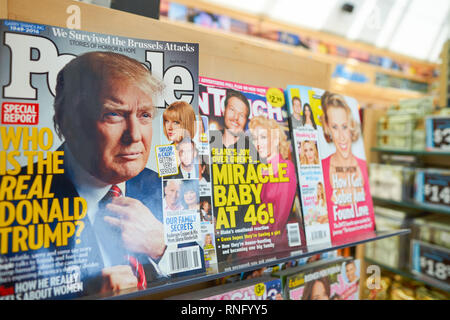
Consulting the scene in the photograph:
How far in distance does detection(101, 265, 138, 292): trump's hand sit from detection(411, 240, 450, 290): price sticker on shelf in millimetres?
2027

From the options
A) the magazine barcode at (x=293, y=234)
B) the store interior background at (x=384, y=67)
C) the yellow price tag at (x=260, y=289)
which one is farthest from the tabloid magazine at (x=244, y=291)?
the store interior background at (x=384, y=67)

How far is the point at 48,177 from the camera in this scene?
584 millimetres

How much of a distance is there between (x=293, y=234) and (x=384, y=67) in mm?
7747

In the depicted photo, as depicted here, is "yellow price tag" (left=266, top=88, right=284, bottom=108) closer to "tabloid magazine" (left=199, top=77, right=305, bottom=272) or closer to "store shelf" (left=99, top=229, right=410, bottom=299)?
"tabloid magazine" (left=199, top=77, right=305, bottom=272)

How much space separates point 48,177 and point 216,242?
419 mm

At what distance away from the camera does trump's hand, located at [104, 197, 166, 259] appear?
63 centimetres

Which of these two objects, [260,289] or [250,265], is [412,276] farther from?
[250,265]

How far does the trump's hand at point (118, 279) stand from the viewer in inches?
23.3

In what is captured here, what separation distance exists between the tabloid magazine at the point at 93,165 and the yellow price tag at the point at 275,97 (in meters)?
0.30

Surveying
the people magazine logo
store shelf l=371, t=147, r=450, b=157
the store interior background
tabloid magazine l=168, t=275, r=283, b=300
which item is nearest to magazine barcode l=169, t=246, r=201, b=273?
tabloid magazine l=168, t=275, r=283, b=300

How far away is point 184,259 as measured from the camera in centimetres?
68

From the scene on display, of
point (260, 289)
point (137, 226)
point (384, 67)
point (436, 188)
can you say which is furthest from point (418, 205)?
point (384, 67)
